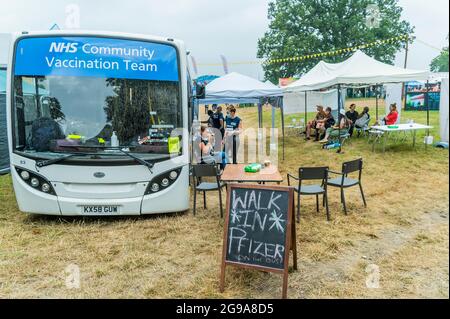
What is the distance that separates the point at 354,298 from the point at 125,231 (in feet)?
10.2

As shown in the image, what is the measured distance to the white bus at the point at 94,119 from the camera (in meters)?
4.69

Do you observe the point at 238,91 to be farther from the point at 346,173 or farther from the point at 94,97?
the point at 94,97

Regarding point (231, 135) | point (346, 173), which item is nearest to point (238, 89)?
point (231, 135)

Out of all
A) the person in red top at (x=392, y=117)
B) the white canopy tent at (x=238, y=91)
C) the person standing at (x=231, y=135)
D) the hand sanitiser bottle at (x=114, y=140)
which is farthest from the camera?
the person in red top at (x=392, y=117)

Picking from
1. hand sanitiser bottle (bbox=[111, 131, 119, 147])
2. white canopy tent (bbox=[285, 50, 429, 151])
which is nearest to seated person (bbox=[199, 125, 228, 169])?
hand sanitiser bottle (bbox=[111, 131, 119, 147])

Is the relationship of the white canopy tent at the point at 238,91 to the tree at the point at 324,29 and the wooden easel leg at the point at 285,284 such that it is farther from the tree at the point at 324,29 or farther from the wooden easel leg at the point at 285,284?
the tree at the point at 324,29

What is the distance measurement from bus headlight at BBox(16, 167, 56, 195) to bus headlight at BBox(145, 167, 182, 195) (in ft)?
4.27

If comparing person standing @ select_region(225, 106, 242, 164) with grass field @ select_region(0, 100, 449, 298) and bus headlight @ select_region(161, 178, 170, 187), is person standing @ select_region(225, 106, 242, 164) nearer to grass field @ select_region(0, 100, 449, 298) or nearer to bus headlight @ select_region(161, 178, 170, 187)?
grass field @ select_region(0, 100, 449, 298)

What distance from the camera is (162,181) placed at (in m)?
5.04

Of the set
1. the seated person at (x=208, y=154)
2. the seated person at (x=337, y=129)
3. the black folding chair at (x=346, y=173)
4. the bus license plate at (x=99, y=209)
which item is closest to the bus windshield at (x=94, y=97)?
the bus license plate at (x=99, y=209)

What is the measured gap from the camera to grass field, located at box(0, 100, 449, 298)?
3.37 meters

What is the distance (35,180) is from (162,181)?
5.57 feet

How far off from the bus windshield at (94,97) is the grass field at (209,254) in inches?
44.6
